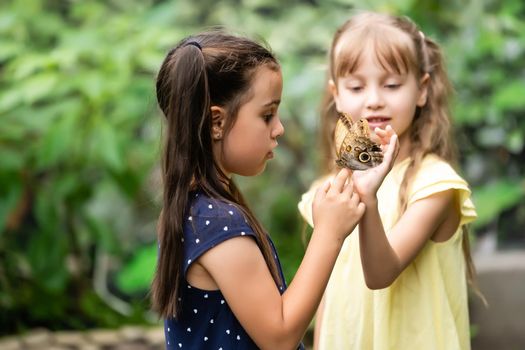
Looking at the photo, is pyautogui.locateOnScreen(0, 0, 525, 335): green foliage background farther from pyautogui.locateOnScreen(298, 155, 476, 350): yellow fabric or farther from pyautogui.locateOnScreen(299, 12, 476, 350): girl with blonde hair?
pyautogui.locateOnScreen(298, 155, 476, 350): yellow fabric

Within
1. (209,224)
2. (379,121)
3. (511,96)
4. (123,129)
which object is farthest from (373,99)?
(511,96)

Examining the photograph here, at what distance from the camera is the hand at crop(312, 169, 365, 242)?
6.97 feet

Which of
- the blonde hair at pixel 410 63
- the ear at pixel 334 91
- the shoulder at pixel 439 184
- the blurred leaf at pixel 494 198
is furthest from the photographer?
the blurred leaf at pixel 494 198

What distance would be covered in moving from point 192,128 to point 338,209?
36 cm

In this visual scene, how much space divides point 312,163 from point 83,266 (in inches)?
55.2

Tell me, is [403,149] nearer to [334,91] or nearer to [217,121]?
[334,91]

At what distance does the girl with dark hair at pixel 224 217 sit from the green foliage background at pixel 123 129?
2.34 metres

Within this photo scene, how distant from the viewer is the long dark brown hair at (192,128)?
2156 millimetres

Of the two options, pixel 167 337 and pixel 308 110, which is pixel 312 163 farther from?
pixel 167 337

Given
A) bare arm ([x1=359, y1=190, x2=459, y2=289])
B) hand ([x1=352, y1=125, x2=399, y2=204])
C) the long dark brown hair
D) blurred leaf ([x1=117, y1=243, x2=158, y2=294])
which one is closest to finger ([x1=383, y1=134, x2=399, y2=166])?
hand ([x1=352, y1=125, x2=399, y2=204])

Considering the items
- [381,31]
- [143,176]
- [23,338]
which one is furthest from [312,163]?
[381,31]

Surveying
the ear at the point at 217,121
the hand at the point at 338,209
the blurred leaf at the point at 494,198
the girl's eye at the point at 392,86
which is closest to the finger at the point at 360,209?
the hand at the point at 338,209

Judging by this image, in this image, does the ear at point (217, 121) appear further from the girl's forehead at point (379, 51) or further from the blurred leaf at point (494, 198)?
the blurred leaf at point (494, 198)

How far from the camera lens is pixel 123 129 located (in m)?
4.82
